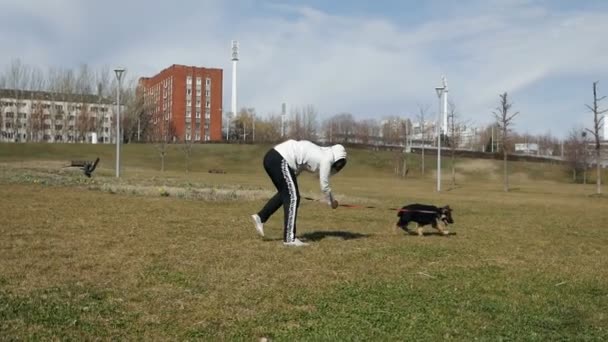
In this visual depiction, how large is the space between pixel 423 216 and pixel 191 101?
367 ft

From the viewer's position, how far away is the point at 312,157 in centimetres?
875

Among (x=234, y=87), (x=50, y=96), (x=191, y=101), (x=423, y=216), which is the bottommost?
(x=423, y=216)

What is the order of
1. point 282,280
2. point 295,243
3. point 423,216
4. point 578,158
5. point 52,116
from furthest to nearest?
point 52,116, point 578,158, point 423,216, point 295,243, point 282,280

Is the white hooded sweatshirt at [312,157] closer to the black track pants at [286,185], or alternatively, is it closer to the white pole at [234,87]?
the black track pants at [286,185]

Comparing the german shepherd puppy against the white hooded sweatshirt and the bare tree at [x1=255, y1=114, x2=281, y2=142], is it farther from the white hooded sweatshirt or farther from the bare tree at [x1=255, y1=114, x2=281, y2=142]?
the bare tree at [x1=255, y1=114, x2=281, y2=142]

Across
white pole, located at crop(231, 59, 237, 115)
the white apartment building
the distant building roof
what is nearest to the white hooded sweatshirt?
the white apartment building

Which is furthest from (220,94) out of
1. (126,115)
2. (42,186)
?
(42,186)

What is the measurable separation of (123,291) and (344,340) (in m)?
2.23

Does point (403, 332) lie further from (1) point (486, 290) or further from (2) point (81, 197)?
(2) point (81, 197)

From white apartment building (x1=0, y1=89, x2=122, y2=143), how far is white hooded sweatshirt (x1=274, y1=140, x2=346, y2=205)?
299 ft

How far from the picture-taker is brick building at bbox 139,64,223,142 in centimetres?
11894

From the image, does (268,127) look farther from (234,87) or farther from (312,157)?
(312,157)

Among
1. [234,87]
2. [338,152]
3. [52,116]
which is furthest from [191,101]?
[338,152]

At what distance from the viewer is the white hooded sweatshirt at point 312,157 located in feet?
28.3
